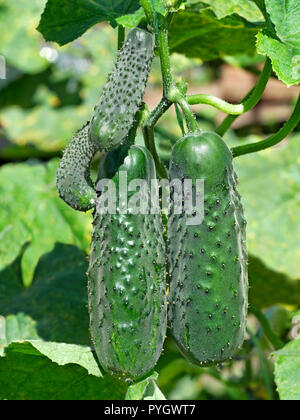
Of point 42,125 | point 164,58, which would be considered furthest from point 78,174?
point 42,125

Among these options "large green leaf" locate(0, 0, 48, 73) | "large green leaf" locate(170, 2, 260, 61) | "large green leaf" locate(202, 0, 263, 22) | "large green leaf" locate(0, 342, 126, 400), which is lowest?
"large green leaf" locate(0, 342, 126, 400)

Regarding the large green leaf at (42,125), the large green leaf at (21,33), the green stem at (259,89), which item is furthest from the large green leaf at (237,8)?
the large green leaf at (21,33)

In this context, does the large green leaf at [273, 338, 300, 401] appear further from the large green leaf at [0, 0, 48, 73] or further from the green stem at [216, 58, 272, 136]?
the large green leaf at [0, 0, 48, 73]

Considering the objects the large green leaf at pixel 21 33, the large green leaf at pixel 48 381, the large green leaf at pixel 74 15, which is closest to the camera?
the large green leaf at pixel 74 15

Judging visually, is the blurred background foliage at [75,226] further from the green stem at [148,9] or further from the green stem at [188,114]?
the green stem at [148,9]

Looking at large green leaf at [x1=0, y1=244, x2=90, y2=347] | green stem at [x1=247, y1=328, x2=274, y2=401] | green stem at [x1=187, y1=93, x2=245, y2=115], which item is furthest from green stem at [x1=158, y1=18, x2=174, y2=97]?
green stem at [x1=247, y1=328, x2=274, y2=401]
